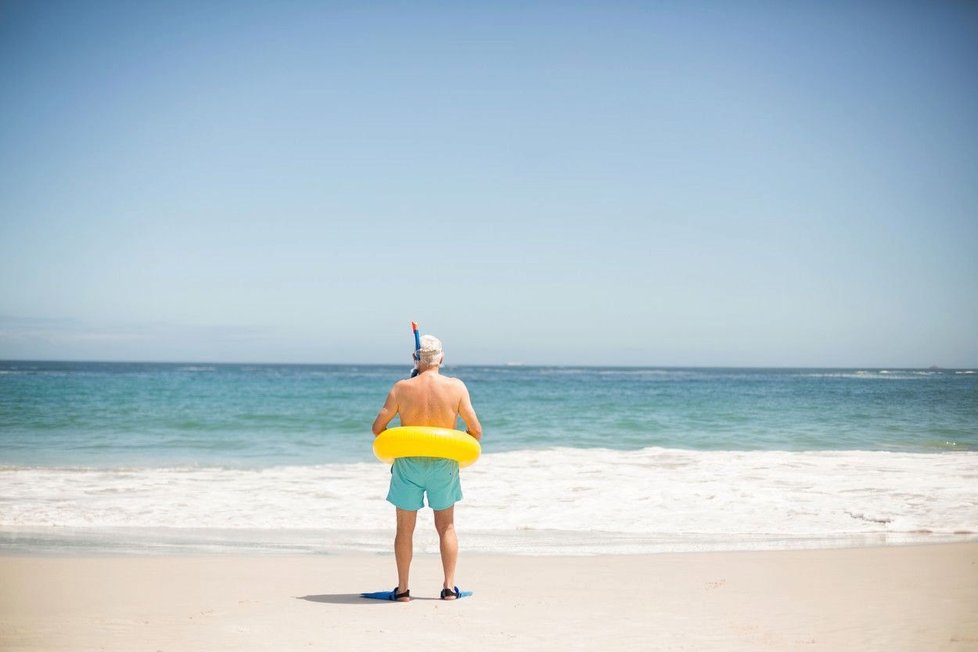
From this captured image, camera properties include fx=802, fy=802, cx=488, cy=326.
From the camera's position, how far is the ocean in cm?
726

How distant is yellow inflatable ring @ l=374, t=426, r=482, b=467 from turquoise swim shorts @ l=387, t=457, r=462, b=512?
0.31 ft

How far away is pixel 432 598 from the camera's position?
4.99 metres

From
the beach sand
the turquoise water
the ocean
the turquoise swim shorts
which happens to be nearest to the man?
the turquoise swim shorts

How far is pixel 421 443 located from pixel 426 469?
0.21 meters

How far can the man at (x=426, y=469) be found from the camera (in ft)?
15.8

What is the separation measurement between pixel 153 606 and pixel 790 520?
19.8 feet

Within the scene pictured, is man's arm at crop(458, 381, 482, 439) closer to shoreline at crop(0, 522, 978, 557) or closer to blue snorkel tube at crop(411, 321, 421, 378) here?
blue snorkel tube at crop(411, 321, 421, 378)

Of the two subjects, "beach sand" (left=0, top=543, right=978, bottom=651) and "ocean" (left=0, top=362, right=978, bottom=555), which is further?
"ocean" (left=0, top=362, right=978, bottom=555)

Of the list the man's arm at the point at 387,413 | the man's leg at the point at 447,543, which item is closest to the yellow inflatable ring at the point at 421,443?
the man's arm at the point at 387,413

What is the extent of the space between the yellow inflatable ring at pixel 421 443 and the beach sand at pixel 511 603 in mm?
899

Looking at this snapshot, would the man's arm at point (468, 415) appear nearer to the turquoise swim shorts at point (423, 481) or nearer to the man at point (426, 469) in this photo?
the man at point (426, 469)

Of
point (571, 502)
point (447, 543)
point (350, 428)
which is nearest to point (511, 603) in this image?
point (447, 543)

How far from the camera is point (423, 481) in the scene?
4824 millimetres

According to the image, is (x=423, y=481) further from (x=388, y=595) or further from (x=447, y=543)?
(x=388, y=595)
